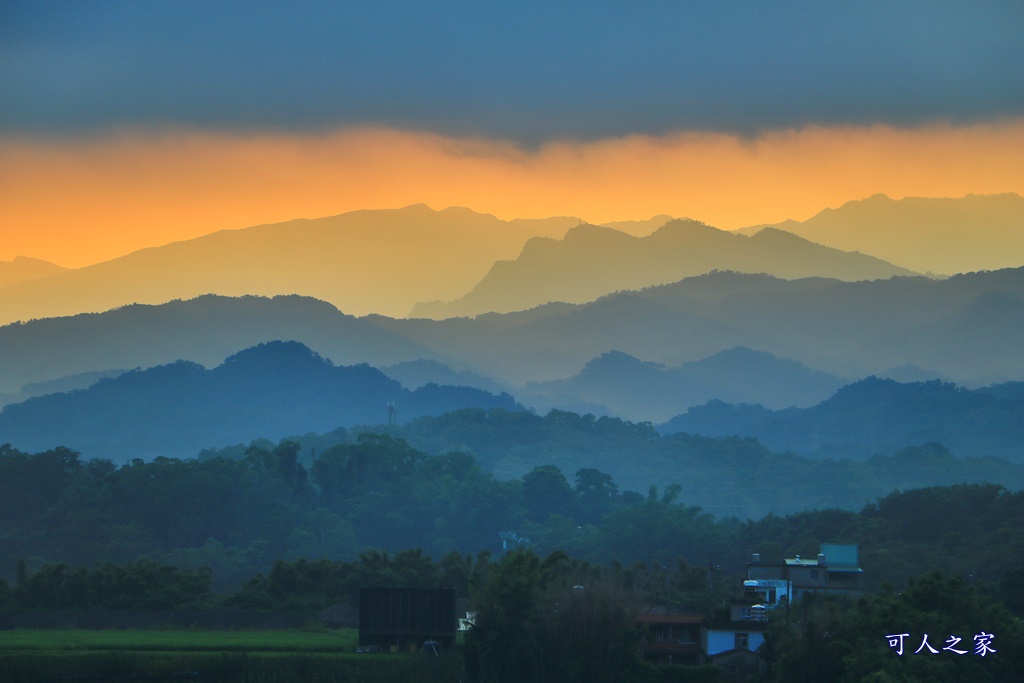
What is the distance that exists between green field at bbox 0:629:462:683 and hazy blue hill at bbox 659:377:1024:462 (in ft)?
433

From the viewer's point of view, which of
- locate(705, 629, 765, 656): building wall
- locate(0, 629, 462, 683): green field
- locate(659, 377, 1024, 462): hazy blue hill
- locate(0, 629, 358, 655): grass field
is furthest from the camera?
locate(659, 377, 1024, 462): hazy blue hill

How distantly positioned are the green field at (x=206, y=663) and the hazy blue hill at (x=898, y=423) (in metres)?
132

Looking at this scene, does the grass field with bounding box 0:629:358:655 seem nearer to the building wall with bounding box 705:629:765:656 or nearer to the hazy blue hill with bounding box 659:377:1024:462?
the building wall with bounding box 705:629:765:656

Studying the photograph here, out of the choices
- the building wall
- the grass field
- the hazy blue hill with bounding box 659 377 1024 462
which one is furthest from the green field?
the hazy blue hill with bounding box 659 377 1024 462

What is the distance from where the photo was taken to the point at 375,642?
1674 inches

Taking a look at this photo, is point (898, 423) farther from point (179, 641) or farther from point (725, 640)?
point (179, 641)

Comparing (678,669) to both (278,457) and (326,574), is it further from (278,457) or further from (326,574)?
(278,457)

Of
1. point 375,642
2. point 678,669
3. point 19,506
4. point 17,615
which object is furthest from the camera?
point 19,506

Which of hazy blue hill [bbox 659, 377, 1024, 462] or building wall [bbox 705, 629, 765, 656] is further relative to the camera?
hazy blue hill [bbox 659, 377, 1024, 462]

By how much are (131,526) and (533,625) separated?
5349 cm

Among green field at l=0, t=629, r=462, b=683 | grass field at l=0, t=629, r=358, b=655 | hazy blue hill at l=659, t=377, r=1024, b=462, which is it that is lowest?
green field at l=0, t=629, r=462, b=683

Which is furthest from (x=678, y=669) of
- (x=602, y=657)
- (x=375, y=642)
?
(x=375, y=642)

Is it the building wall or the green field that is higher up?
the building wall

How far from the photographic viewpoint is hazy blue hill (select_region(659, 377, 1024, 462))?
174500 millimetres
